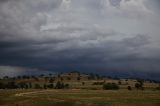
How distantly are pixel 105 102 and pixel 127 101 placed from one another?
7.06 m

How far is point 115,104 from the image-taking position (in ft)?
306

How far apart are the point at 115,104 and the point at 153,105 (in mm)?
10642

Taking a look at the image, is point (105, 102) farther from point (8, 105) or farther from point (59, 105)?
point (8, 105)

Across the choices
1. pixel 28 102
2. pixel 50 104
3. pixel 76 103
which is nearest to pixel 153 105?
pixel 76 103

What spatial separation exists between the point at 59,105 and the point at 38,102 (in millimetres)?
10309

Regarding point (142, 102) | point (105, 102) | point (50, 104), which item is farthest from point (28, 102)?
point (142, 102)

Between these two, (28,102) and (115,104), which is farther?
(28,102)

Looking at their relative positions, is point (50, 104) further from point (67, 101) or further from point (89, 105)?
point (89, 105)

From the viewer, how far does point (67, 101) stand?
101 meters

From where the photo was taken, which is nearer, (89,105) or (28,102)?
(89,105)

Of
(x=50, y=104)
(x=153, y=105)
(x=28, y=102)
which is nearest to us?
(x=153, y=105)

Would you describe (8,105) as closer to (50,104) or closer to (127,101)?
(50,104)

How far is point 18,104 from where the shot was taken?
104m

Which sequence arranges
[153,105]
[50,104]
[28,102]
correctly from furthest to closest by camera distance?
[28,102] → [50,104] → [153,105]
